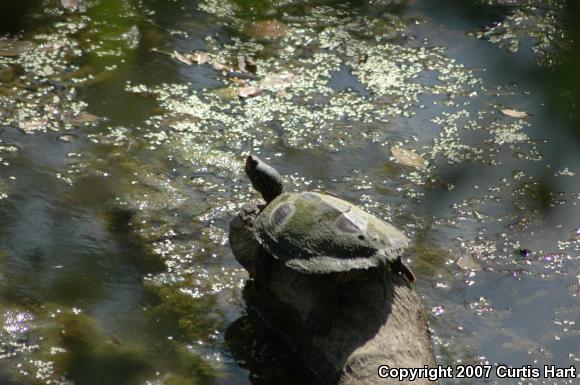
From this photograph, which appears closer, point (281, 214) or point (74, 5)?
point (281, 214)

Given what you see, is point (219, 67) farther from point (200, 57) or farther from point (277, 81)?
point (277, 81)

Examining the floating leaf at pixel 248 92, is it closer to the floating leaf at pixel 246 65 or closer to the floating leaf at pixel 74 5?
the floating leaf at pixel 246 65

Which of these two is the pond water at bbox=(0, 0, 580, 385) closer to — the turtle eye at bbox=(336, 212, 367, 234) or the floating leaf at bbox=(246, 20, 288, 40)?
the floating leaf at bbox=(246, 20, 288, 40)

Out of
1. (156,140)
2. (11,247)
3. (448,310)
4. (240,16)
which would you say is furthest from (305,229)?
(240,16)

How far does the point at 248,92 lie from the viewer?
19.7 ft

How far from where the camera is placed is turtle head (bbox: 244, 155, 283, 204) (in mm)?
4168

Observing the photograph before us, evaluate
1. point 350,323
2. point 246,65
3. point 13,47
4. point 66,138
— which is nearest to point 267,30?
point 246,65

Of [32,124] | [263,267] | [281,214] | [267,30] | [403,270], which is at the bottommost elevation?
[32,124]

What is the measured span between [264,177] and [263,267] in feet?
1.70

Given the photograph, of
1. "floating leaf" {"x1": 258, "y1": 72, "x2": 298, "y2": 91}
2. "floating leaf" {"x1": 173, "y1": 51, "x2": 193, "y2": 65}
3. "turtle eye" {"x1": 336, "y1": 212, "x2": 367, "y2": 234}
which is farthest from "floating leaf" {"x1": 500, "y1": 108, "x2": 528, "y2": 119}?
"turtle eye" {"x1": 336, "y1": 212, "x2": 367, "y2": 234}

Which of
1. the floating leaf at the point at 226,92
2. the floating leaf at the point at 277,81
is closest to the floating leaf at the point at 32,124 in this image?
the floating leaf at the point at 226,92

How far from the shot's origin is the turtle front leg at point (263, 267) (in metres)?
3.88

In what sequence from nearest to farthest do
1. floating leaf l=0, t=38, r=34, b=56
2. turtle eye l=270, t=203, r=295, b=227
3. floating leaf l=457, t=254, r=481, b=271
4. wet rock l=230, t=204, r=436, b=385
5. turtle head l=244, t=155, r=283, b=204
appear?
wet rock l=230, t=204, r=436, b=385 < turtle eye l=270, t=203, r=295, b=227 < turtle head l=244, t=155, r=283, b=204 < floating leaf l=457, t=254, r=481, b=271 < floating leaf l=0, t=38, r=34, b=56

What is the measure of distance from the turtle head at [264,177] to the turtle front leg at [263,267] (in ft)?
1.39
